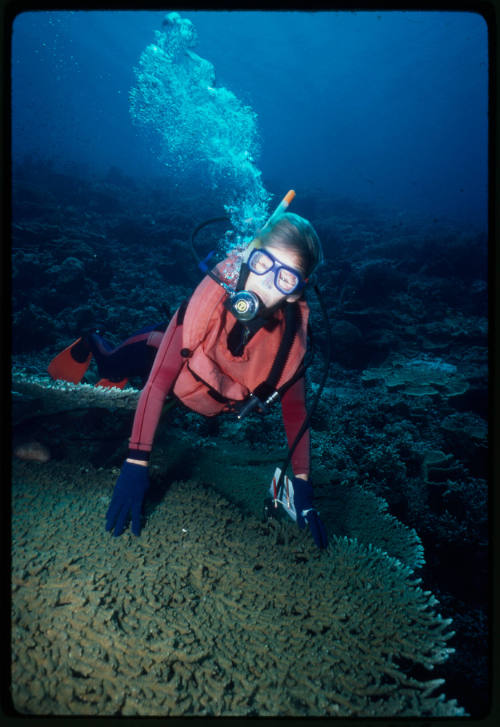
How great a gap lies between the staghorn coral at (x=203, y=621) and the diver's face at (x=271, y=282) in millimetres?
1535

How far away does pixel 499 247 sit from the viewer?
1.40 m

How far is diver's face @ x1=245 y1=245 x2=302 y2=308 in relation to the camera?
2068mm

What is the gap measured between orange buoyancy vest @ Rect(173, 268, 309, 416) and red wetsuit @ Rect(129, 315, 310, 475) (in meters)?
0.09

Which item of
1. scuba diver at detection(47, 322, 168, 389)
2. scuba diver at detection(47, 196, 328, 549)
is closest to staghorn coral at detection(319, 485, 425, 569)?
scuba diver at detection(47, 196, 328, 549)

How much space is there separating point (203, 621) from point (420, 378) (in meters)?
5.54

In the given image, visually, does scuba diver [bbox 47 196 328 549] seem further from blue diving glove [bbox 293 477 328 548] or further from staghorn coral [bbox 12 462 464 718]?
staghorn coral [bbox 12 462 464 718]

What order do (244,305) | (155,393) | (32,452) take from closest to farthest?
(244,305)
(155,393)
(32,452)

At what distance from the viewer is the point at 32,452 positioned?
2.59m

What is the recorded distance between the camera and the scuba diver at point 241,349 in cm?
208

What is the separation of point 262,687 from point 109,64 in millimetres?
113935

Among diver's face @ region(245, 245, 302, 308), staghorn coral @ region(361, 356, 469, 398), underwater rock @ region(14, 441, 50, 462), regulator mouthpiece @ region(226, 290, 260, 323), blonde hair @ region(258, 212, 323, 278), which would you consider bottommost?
underwater rock @ region(14, 441, 50, 462)

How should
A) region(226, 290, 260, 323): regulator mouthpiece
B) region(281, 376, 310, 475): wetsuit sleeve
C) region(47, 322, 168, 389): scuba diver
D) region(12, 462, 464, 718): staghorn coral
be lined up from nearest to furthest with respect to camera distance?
region(12, 462, 464, 718): staghorn coral < region(226, 290, 260, 323): regulator mouthpiece < region(281, 376, 310, 475): wetsuit sleeve < region(47, 322, 168, 389): scuba diver

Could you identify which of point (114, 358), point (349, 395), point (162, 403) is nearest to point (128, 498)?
point (162, 403)

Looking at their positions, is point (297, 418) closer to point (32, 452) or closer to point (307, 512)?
point (307, 512)
